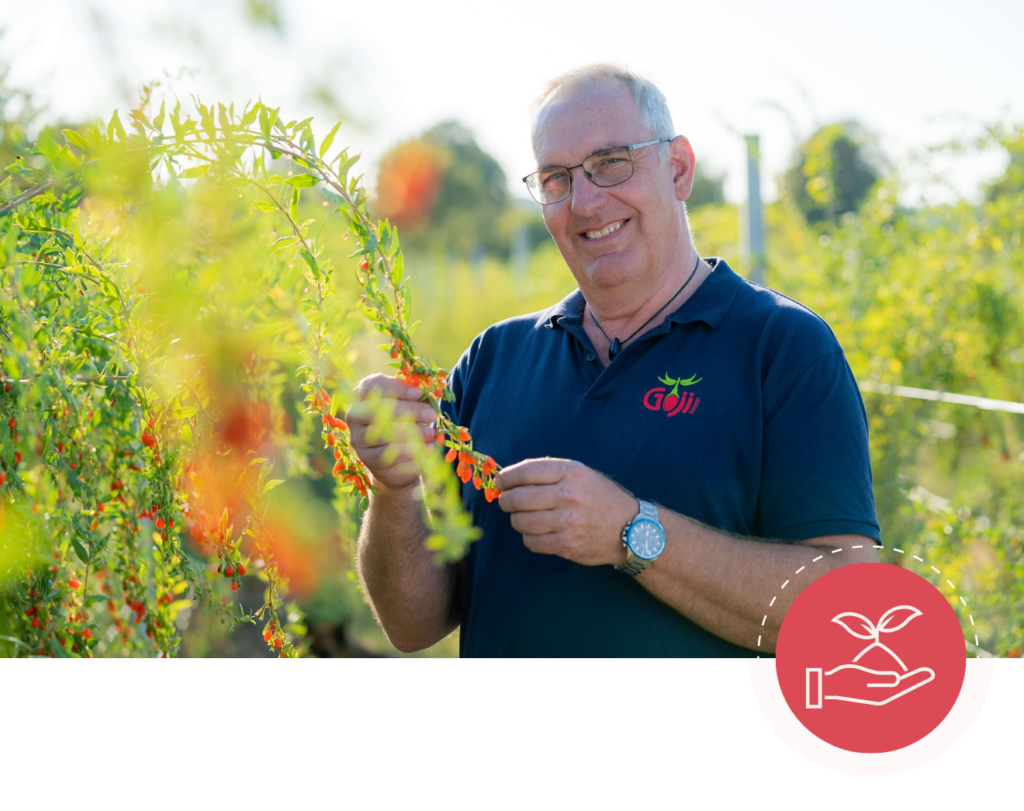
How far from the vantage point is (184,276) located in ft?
4.66

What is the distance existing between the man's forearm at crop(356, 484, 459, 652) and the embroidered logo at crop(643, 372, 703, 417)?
0.49 meters

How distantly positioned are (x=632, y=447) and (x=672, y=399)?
4.9 inches

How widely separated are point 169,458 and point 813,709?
0.92 m

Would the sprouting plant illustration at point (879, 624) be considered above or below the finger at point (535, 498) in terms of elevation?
below

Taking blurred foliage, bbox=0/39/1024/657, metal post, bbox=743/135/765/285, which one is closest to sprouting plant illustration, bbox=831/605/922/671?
blurred foliage, bbox=0/39/1024/657

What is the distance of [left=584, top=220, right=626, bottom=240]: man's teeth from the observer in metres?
1.76

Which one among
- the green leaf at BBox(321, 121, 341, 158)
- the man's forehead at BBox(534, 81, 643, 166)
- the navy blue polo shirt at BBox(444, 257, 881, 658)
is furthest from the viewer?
the man's forehead at BBox(534, 81, 643, 166)

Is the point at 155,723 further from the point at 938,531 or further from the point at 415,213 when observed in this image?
the point at 415,213

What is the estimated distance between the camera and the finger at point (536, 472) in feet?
3.97

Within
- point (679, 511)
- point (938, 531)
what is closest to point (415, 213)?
point (938, 531)

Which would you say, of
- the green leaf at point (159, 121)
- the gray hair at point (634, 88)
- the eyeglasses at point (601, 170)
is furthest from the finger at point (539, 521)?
the gray hair at point (634, 88)

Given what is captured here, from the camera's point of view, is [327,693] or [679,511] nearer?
[327,693]

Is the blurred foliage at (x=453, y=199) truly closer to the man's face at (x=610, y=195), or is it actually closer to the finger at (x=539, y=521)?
the man's face at (x=610, y=195)

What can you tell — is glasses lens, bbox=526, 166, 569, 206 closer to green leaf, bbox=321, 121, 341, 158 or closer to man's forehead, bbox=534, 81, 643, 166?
man's forehead, bbox=534, 81, 643, 166
